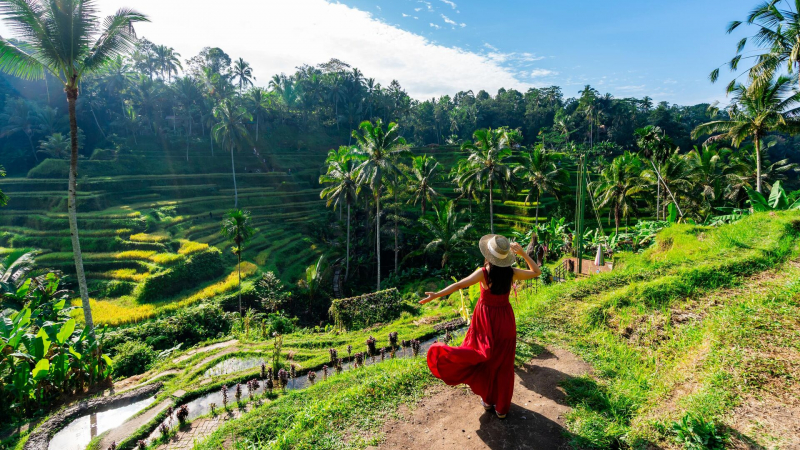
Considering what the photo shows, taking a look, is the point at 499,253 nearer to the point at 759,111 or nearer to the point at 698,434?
the point at 698,434

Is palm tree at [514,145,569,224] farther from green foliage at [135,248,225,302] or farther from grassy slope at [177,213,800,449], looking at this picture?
green foliage at [135,248,225,302]

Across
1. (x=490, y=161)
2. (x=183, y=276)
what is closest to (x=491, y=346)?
(x=490, y=161)

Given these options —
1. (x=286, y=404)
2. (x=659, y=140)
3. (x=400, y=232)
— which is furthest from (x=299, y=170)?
(x=286, y=404)

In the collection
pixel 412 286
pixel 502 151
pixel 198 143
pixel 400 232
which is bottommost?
pixel 412 286

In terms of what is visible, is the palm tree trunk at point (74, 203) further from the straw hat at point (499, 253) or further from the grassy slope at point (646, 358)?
the straw hat at point (499, 253)

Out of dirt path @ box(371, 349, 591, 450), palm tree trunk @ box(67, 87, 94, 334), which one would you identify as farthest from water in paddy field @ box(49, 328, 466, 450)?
dirt path @ box(371, 349, 591, 450)

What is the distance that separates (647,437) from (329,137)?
5521cm

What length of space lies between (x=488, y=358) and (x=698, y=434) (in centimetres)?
190

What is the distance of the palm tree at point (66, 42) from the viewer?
832cm

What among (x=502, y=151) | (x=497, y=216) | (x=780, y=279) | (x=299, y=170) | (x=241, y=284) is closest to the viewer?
(x=780, y=279)

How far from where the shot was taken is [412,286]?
22.9m

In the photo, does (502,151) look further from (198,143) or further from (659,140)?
(198,143)

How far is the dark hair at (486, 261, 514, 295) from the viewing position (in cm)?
374

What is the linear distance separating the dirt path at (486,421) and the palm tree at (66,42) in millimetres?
9677
